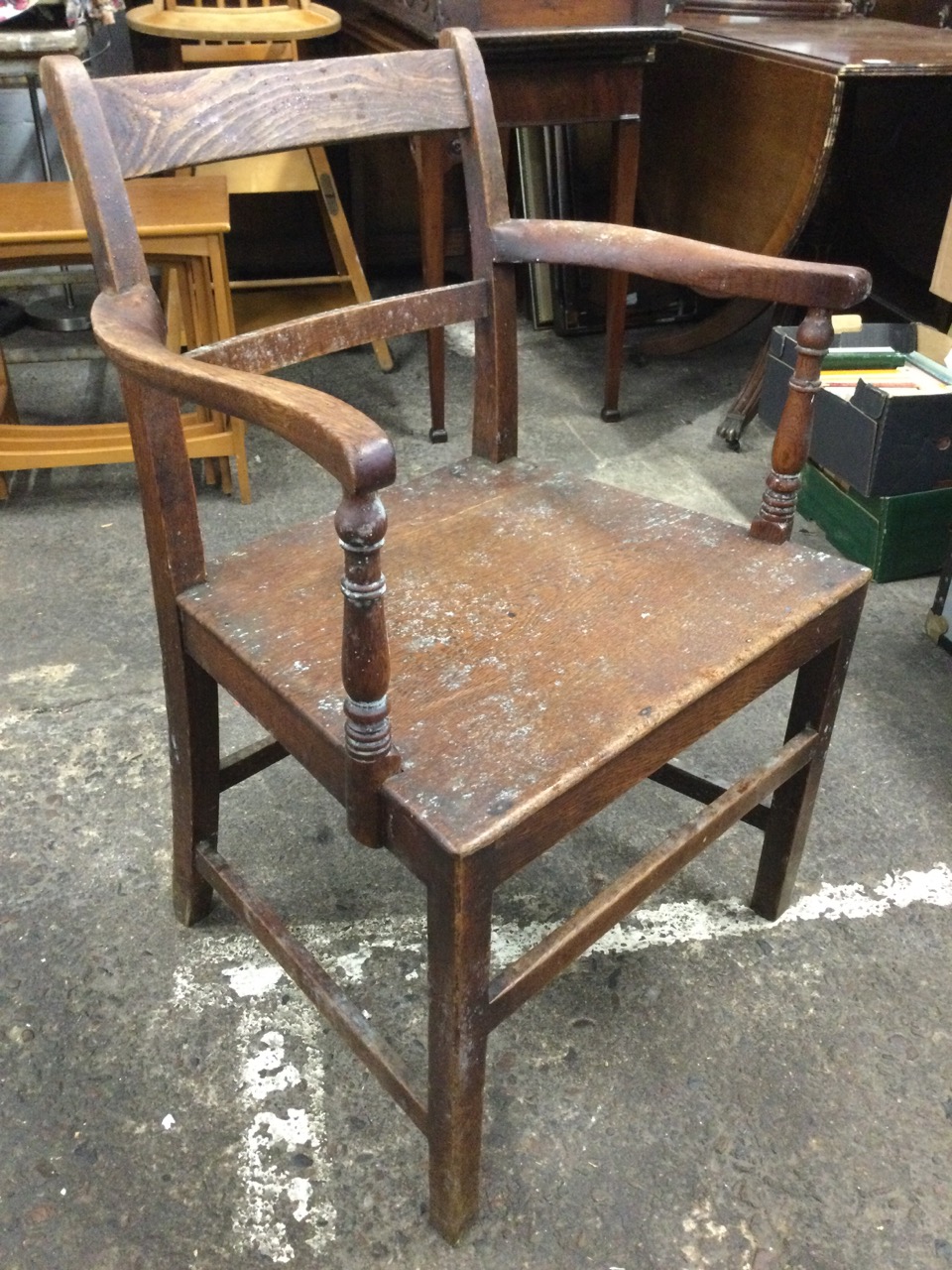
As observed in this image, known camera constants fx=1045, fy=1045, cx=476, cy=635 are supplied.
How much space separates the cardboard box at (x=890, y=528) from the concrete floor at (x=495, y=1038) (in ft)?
1.07

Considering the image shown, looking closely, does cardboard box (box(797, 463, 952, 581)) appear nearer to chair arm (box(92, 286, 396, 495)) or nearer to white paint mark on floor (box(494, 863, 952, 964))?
white paint mark on floor (box(494, 863, 952, 964))

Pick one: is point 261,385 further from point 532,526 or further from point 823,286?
point 823,286

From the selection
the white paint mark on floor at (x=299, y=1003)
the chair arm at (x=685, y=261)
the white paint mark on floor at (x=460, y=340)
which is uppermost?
the chair arm at (x=685, y=261)

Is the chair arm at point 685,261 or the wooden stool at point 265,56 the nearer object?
the chair arm at point 685,261

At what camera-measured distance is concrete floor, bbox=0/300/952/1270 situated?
3.35 ft

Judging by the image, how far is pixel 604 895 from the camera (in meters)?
0.97

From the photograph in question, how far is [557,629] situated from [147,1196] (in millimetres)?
693

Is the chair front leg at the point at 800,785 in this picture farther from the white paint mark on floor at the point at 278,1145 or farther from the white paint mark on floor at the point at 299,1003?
the white paint mark on floor at the point at 278,1145

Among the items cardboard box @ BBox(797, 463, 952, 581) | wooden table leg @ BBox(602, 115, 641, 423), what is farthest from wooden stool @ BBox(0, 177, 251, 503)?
cardboard box @ BBox(797, 463, 952, 581)

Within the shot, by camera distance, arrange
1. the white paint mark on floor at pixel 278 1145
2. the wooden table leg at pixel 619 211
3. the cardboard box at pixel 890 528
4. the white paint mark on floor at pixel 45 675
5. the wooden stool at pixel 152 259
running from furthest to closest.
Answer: the wooden table leg at pixel 619 211 → the cardboard box at pixel 890 528 → the wooden stool at pixel 152 259 → the white paint mark on floor at pixel 45 675 → the white paint mark on floor at pixel 278 1145

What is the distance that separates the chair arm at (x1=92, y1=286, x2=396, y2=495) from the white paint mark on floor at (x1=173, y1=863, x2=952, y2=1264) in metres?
→ 0.76

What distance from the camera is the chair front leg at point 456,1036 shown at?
31.0 inches

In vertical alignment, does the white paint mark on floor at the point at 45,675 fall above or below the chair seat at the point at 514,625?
below

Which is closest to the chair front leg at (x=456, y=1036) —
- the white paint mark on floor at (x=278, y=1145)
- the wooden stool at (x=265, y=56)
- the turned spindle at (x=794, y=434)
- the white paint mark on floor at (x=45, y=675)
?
the white paint mark on floor at (x=278, y=1145)
